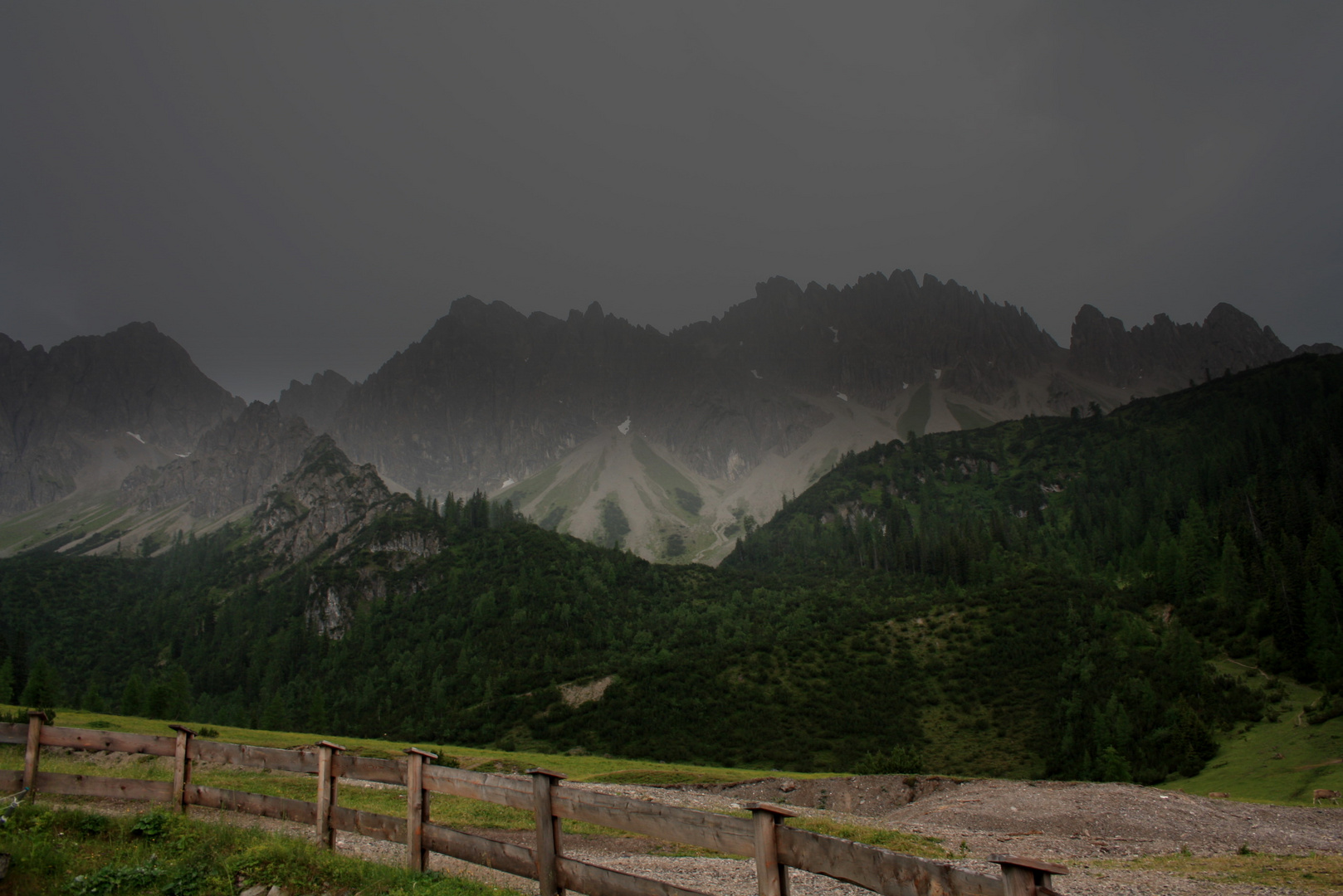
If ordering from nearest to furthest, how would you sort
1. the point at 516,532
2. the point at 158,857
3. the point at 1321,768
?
1. the point at 158,857
2. the point at 1321,768
3. the point at 516,532

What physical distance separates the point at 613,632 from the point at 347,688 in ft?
198

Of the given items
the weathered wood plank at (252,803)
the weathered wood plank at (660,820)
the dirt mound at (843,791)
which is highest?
the weathered wood plank at (660,820)

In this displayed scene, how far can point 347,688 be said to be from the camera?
140750 millimetres

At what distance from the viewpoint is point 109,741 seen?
12.3m

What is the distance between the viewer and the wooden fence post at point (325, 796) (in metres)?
10.4

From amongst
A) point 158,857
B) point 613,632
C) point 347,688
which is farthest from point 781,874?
point 347,688

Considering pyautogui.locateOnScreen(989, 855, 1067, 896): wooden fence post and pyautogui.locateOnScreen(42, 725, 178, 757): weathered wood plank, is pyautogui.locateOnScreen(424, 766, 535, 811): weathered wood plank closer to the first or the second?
pyautogui.locateOnScreen(989, 855, 1067, 896): wooden fence post

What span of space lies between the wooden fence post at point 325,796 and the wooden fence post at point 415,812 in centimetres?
175

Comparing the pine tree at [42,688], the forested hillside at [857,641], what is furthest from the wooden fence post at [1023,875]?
the pine tree at [42,688]

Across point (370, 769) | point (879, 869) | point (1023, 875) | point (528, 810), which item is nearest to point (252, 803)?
point (370, 769)

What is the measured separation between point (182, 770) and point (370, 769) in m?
4.62

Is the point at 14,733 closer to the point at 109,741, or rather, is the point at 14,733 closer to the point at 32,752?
the point at 32,752

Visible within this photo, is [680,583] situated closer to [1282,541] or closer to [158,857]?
[1282,541]

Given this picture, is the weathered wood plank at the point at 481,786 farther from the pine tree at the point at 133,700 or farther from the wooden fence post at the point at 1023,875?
the pine tree at the point at 133,700
